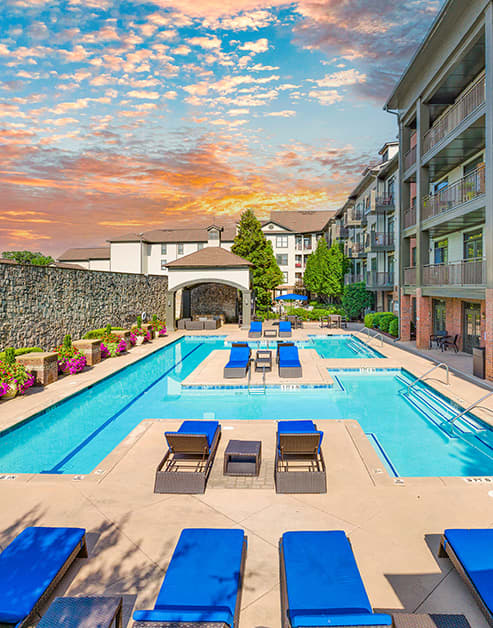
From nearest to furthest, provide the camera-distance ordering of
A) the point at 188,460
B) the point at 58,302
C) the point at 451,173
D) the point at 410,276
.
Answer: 1. the point at 188,460
2. the point at 58,302
3. the point at 451,173
4. the point at 410,276

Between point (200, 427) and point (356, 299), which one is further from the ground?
point (356, 299)

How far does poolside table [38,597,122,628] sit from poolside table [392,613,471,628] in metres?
2.42

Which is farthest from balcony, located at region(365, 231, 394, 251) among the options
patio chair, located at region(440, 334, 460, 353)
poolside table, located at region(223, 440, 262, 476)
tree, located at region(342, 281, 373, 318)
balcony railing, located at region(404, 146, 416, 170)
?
poolside table, located at region(223, 440, 262, 476)

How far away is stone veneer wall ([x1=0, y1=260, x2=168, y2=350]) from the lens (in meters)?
14.9

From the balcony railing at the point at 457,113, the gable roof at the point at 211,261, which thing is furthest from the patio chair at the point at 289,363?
the gable roof at the point at 211,261

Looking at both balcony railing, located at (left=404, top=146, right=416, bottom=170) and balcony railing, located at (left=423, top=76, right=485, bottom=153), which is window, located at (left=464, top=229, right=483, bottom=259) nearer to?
balcony railing, located at (left=423, top=76, right=485, bottom=153)

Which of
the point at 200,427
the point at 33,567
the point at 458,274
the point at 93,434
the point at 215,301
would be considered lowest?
the point at 93,434

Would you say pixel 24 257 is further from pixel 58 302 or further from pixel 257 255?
pixel 58 302

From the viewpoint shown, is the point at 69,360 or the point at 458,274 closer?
the point at 69,360

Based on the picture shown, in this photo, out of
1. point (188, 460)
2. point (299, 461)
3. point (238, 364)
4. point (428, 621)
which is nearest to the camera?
point (428, 621)

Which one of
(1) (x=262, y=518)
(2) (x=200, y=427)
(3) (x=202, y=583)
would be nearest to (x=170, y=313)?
(2) (x=200, y=427)

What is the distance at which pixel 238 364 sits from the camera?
1462 cm

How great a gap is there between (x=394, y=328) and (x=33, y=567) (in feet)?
78.0

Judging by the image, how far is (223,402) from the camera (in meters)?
12.3
